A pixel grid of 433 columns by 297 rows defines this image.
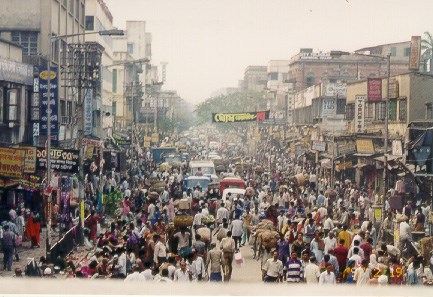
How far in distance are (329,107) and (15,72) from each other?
115 feet

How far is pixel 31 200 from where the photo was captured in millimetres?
35750

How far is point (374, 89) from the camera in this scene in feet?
155

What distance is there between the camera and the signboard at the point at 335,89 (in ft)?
224

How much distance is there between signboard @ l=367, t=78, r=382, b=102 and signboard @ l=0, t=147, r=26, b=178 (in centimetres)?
2251

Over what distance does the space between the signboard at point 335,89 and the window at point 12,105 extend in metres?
34.5

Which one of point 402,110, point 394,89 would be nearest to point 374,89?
point 394,89

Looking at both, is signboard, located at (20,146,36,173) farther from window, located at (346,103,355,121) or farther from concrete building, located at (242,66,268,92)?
concrete building, located at (242,66,268,92)

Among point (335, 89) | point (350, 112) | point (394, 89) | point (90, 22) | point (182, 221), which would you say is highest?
point (90, 22)

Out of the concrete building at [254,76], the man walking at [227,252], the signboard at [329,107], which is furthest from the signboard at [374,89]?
the concrete building at [254,76]

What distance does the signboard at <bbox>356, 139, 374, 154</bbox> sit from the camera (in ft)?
141

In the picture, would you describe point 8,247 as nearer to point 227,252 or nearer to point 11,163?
point 11,163

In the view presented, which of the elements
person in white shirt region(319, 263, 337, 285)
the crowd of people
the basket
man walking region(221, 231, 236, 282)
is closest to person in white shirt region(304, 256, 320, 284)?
the crowd of people

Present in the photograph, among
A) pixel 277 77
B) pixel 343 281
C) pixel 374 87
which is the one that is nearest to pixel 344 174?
pixel 374 87

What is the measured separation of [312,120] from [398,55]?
21387 mm
